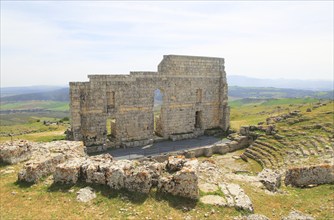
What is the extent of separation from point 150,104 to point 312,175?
1570 cm

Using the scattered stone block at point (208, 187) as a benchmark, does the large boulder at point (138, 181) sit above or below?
above

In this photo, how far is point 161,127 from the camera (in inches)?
1137

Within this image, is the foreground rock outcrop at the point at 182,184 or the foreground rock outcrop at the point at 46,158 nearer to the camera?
the foreground rock outcrop at the point at 182,184

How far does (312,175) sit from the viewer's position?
15.6 meters

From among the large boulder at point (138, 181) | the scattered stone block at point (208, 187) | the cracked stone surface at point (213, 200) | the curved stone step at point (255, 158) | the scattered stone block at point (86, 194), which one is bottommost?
the curved stone step at point (255, 158)

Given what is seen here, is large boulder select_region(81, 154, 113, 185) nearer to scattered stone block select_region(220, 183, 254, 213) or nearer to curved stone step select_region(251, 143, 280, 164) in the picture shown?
scattered stone block select_region(220, 183, 254, 213)

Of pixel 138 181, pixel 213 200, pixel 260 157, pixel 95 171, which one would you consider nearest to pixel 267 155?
pixel 260 157

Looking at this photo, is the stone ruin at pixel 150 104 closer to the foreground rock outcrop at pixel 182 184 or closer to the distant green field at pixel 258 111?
the distant green field at pixel 258 111

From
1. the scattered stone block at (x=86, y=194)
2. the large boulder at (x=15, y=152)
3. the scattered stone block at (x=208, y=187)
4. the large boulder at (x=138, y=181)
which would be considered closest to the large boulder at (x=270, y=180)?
the scattered stone block at (x=208, y=187)

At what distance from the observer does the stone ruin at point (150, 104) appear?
23.8 meters

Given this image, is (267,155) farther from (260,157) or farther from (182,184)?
(182,184)

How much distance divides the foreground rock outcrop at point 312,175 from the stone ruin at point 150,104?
14.2 meters

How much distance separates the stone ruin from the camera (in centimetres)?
2378

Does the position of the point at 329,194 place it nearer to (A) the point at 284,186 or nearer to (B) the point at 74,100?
(A) the point at 284,186
